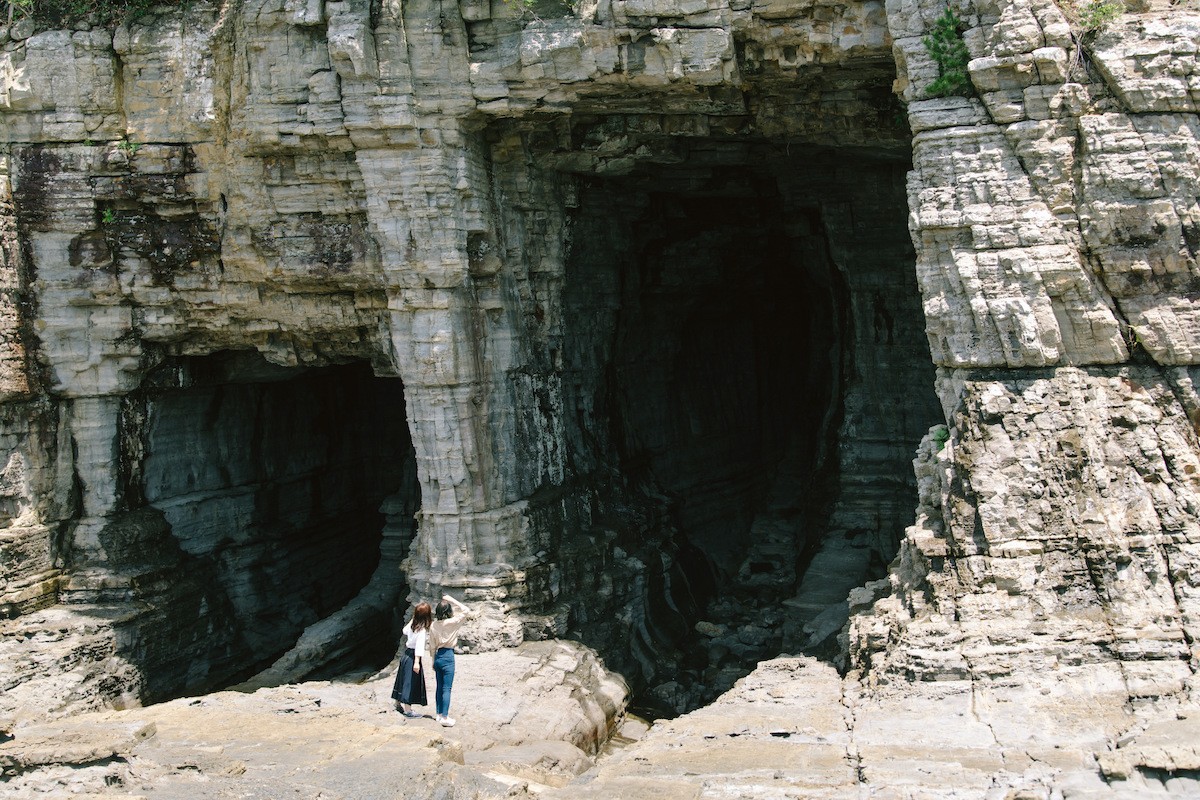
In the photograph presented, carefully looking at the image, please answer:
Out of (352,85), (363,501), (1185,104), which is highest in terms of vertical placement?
(352,85)

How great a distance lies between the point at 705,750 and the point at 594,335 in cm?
661

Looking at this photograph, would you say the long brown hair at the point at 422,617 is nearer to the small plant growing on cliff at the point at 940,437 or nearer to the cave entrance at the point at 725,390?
the cave entrance at the point at 725,390

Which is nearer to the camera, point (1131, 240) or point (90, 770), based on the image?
point (90, 770)

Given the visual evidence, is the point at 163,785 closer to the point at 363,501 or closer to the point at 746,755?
the point at 746,755

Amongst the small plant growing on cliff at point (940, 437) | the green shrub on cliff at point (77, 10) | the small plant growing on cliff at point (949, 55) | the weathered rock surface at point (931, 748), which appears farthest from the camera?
the green shrub on cliff at point (77, 10)

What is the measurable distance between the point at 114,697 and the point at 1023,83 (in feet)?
33.9

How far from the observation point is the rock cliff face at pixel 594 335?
866 cm

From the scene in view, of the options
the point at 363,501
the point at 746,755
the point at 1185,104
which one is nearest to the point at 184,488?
the point at 363,501

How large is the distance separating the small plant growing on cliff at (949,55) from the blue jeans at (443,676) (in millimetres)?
5782

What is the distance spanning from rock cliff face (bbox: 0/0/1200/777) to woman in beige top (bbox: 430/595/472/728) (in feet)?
7.34

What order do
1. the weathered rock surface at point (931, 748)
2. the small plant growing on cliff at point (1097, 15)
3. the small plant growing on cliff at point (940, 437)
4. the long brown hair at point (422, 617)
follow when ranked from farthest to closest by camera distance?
the small plant growing on cliff at point (940, 437), the small plant growing on cliff at point (1097, 15), the long brown hair at point (422, 617), the weathered rock surface at point (931, 748)

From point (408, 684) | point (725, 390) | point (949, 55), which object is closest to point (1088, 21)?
point (949, 55)

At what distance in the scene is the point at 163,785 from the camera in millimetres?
7512

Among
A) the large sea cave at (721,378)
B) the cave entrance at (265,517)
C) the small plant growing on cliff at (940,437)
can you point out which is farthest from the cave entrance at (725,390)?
the cave entrance at (265,517)
